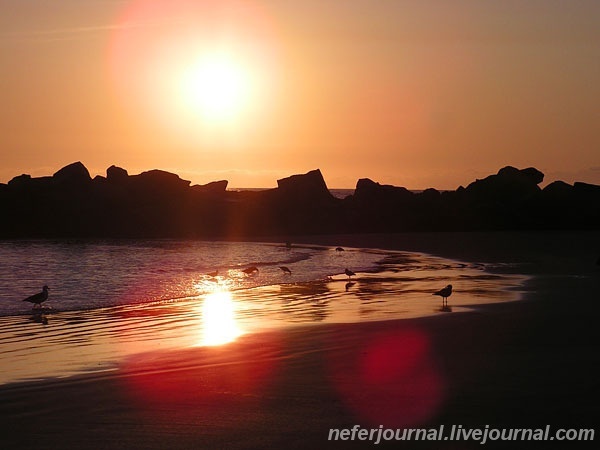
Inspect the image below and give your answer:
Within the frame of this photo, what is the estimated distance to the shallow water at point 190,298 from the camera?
1377 cm

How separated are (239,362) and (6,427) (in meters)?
4.02

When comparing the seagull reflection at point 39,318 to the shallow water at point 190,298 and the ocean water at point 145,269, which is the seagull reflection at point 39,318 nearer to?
the shallow water at point 190,298

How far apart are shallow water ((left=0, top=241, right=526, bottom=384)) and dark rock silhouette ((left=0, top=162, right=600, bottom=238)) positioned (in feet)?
78.5

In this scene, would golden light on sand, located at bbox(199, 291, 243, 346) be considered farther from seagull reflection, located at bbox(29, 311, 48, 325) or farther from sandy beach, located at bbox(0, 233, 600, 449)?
seagull reflection, located at bbox(29, 311, 48, 325)

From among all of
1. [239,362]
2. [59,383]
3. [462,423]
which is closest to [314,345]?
[239,362]

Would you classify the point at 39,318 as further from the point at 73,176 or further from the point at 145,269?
the point at 73,176

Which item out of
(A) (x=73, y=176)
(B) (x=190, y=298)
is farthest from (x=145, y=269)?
(A) (x=73, y=176)

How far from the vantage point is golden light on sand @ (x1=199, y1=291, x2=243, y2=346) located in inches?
558

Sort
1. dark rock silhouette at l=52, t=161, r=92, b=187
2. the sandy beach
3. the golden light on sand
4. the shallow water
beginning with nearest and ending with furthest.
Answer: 1. the sandy beach
2. the shallow water
3. the golden light on sand
4. dark rock silhouette at l=52, t=161, r=92, b=187

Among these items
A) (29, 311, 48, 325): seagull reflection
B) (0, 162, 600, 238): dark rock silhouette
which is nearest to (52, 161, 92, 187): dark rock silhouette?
(0, 162, 600, 238): dark rock silhouette

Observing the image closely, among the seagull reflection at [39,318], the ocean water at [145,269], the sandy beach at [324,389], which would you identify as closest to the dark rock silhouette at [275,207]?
the ocean water at [145,269]

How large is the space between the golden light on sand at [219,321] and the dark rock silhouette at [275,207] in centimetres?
4471

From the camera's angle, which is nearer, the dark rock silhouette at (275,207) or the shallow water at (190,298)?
the shallow water at (190,298)

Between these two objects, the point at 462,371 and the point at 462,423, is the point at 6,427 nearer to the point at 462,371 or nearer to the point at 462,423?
the point at 462,423
